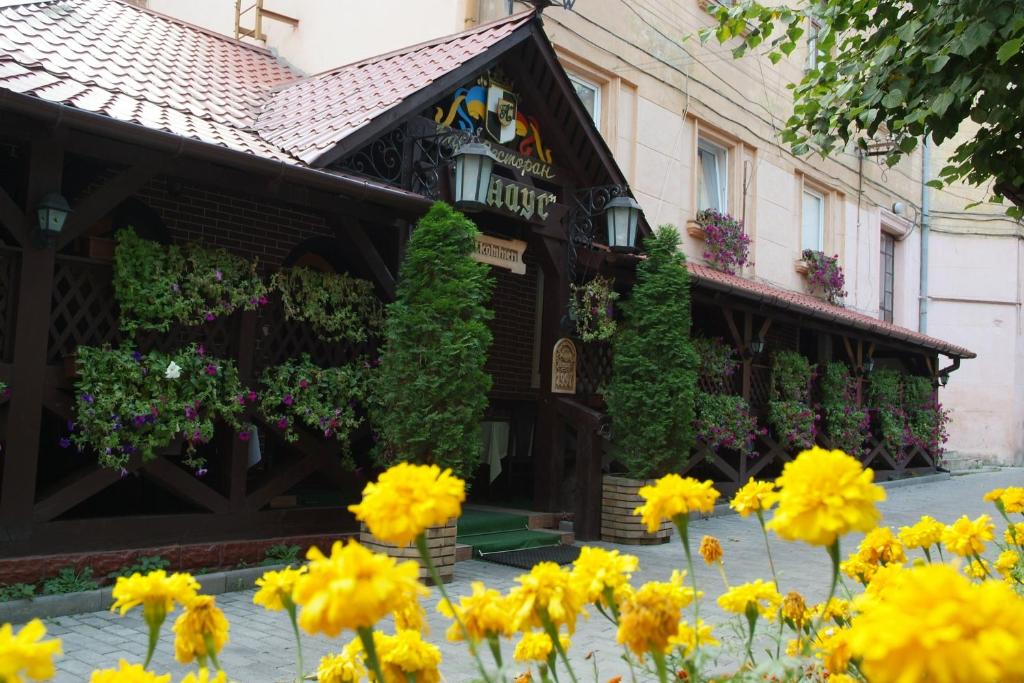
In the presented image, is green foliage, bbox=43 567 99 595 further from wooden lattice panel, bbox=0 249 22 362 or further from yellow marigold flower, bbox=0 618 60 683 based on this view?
yellow marigold flower, bbox=0 618 60 683

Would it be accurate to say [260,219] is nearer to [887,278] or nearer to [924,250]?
[887,278]

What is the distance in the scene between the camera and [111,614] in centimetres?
546

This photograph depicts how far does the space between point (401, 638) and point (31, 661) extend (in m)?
0.62

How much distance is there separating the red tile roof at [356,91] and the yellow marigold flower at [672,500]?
17.2ft

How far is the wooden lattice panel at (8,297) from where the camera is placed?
5.61 m

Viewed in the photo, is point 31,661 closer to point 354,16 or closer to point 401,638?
point 401,638

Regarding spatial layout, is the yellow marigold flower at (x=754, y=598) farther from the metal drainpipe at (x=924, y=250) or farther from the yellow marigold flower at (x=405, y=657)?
the metal drainpipe at (x=924, y=250)

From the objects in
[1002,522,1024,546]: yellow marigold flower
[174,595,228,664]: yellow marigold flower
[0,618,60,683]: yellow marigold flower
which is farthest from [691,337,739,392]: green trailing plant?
[0,618,60,683]: yellow marigold flower

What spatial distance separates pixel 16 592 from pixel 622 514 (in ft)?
17.5

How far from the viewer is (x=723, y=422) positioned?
430 inches

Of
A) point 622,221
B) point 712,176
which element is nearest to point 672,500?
point 622,221

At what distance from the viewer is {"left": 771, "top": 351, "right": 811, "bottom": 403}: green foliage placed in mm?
12812

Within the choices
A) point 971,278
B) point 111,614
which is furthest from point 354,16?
point 971,278

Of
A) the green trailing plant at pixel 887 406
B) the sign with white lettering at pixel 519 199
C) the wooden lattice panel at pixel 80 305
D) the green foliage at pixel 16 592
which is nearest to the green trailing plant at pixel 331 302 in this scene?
the wooden lattice panel at pixel 80 305
